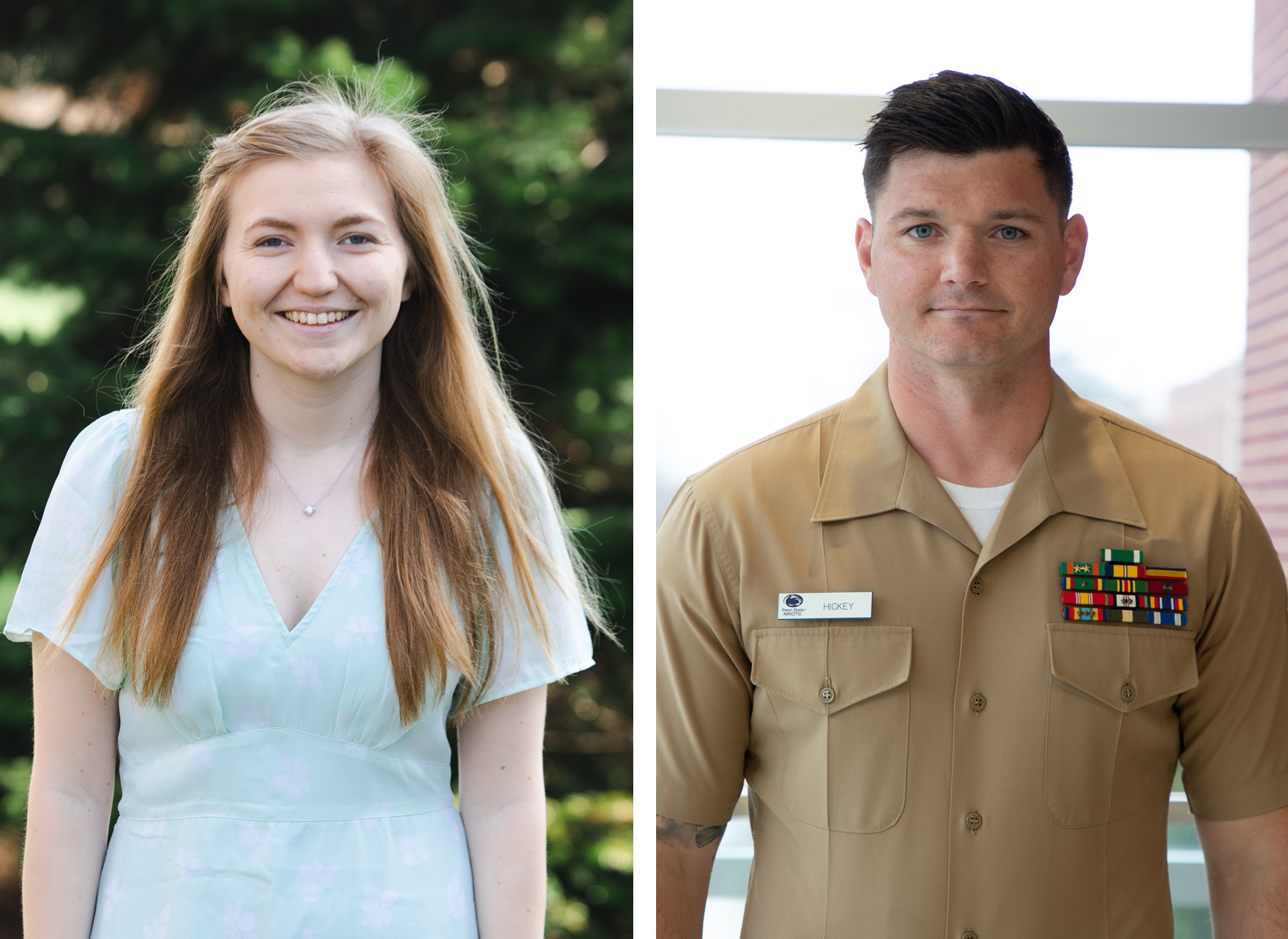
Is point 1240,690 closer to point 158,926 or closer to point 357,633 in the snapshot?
point 357,633

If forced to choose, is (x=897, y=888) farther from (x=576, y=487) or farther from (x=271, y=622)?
(x=576, y=487)

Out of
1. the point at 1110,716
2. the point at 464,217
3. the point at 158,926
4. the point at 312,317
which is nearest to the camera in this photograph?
the point at 1110,716

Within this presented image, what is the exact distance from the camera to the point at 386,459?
1.43 metres

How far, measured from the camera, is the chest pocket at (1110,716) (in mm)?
1130

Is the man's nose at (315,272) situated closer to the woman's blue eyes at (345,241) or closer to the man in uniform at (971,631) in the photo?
the woman's blue eyes at (345,241)

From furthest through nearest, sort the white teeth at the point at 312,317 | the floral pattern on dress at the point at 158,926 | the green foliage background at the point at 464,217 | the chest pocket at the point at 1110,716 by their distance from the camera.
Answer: the green foliage background at the point at 464,217 < the white teeth at the point at 312,317 < the floral pattern on dress at the point at 158,926 < the chest pocket at the point at 1110,716

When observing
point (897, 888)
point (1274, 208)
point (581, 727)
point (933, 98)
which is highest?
point (933, 98)

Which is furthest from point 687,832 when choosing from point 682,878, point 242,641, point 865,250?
point 865,250

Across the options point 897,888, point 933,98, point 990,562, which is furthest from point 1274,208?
point 897,888

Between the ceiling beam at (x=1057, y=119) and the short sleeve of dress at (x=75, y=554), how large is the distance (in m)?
0.77

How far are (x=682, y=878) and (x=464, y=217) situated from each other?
8.83 ft

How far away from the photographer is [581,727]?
3875mm

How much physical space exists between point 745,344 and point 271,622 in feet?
2.03

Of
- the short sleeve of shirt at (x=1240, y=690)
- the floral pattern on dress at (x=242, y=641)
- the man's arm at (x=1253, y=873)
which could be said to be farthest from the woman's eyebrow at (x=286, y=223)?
the man's arm at (x=1253, y=873)
